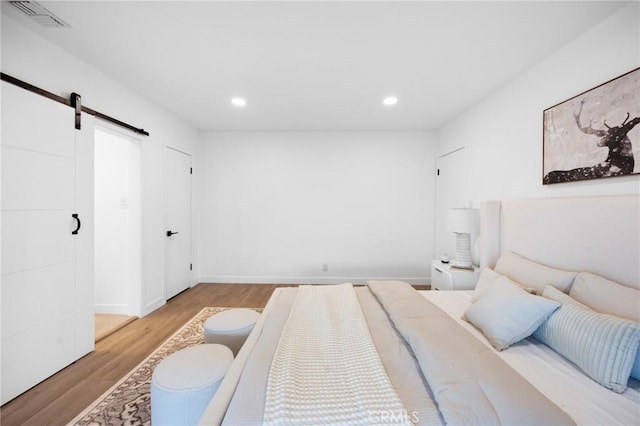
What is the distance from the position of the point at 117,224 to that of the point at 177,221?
684mm

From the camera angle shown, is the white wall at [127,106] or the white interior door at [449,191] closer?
the white wall at [127,106]

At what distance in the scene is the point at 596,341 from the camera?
109cm

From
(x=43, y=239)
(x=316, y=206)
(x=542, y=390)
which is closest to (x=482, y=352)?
(x=542, y=390)

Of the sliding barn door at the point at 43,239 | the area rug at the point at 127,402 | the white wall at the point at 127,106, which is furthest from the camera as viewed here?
the white wall at the point at 127,106

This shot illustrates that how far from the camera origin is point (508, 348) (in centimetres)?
137

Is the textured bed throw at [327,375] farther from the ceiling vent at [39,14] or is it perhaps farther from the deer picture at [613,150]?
the ceiling vent at [39,14]

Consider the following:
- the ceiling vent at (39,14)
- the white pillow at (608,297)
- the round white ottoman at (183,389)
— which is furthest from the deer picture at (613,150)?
the ceiling vent at (39,14)

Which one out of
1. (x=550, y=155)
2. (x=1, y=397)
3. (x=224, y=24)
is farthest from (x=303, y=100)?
(x=1, y=397)

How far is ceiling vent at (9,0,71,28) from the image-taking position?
1.49 m

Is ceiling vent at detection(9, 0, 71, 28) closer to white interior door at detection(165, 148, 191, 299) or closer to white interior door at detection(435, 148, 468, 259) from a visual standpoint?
white interior door at detection(165, 148, 191, 299)

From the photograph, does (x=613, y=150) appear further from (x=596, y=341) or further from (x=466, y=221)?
(x=466, y=221)

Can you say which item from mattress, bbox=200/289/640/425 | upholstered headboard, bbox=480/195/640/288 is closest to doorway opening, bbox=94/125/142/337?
mattress, bbox=200/289/640/425

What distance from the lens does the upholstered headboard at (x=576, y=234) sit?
1.34 meters

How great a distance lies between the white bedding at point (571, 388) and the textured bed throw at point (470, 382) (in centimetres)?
15
